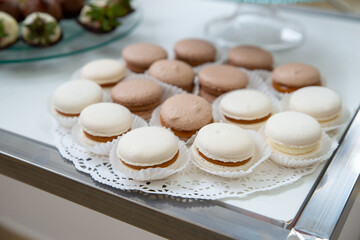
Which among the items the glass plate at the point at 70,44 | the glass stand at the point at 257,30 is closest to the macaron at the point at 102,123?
the glass plate at the point at 70,44

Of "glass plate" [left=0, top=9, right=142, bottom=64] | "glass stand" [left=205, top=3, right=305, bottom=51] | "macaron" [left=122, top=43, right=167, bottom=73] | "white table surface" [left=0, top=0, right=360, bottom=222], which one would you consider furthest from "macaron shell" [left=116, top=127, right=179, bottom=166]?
"glass stand" [left=205, top=3, right=305, bottom=51]

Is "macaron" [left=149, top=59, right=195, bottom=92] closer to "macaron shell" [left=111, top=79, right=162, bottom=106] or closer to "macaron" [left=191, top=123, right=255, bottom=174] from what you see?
"macaron shell" [left=111, top=79, right=162, bottom=106]

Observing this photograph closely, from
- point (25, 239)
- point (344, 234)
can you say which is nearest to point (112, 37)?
point (25, 239)

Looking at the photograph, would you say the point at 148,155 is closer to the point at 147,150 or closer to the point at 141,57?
the point at 147,150

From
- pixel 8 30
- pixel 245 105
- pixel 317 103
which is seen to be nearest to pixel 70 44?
pixel 8 30

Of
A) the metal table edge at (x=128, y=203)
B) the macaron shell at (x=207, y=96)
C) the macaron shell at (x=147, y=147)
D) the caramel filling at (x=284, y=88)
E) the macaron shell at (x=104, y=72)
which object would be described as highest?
the caramel filling at (x=284, y=88)

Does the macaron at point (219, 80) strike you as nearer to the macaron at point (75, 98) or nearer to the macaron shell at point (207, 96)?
the macaron shell at point (207, 96)

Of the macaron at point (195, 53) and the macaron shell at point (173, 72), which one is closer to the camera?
the macaron shell at point (173, 72)
